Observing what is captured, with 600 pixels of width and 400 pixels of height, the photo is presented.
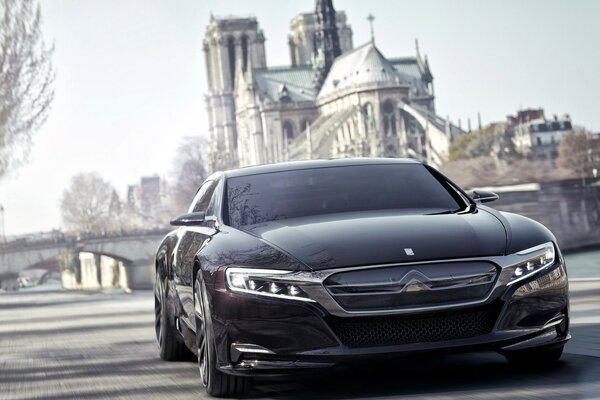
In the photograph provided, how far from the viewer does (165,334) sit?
1020cm

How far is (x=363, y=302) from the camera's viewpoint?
679 cm

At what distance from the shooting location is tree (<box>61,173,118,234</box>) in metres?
174

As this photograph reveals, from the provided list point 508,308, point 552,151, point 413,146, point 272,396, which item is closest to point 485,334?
point 508,308

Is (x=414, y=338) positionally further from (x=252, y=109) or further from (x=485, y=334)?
(x=252, y=109)

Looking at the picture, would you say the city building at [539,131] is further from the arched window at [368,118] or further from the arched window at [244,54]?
the arched window at [244,54]

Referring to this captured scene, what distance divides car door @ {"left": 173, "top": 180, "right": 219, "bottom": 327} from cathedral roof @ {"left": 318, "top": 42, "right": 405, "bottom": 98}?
499 ft

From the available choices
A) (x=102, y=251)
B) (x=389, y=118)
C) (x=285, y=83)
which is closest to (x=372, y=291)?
(x=102, y=251)

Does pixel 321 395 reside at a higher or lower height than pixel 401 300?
lower

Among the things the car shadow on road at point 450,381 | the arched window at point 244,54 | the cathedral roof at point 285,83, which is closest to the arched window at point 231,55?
the arched window at point 244,54

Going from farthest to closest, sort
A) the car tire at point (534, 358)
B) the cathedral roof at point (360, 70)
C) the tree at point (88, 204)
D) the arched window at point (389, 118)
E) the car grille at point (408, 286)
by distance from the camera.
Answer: the tree at point (88, 204)
the cathedral roof at point (360, 70)
the arched window at point (389, 118)
the car tire at point (534, 358)
the car grille at point (408, 286)

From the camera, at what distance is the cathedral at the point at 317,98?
156250 mm

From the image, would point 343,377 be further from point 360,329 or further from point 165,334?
point 165,334

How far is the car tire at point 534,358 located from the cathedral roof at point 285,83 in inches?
6725

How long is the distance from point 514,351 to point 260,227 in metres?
1.56
